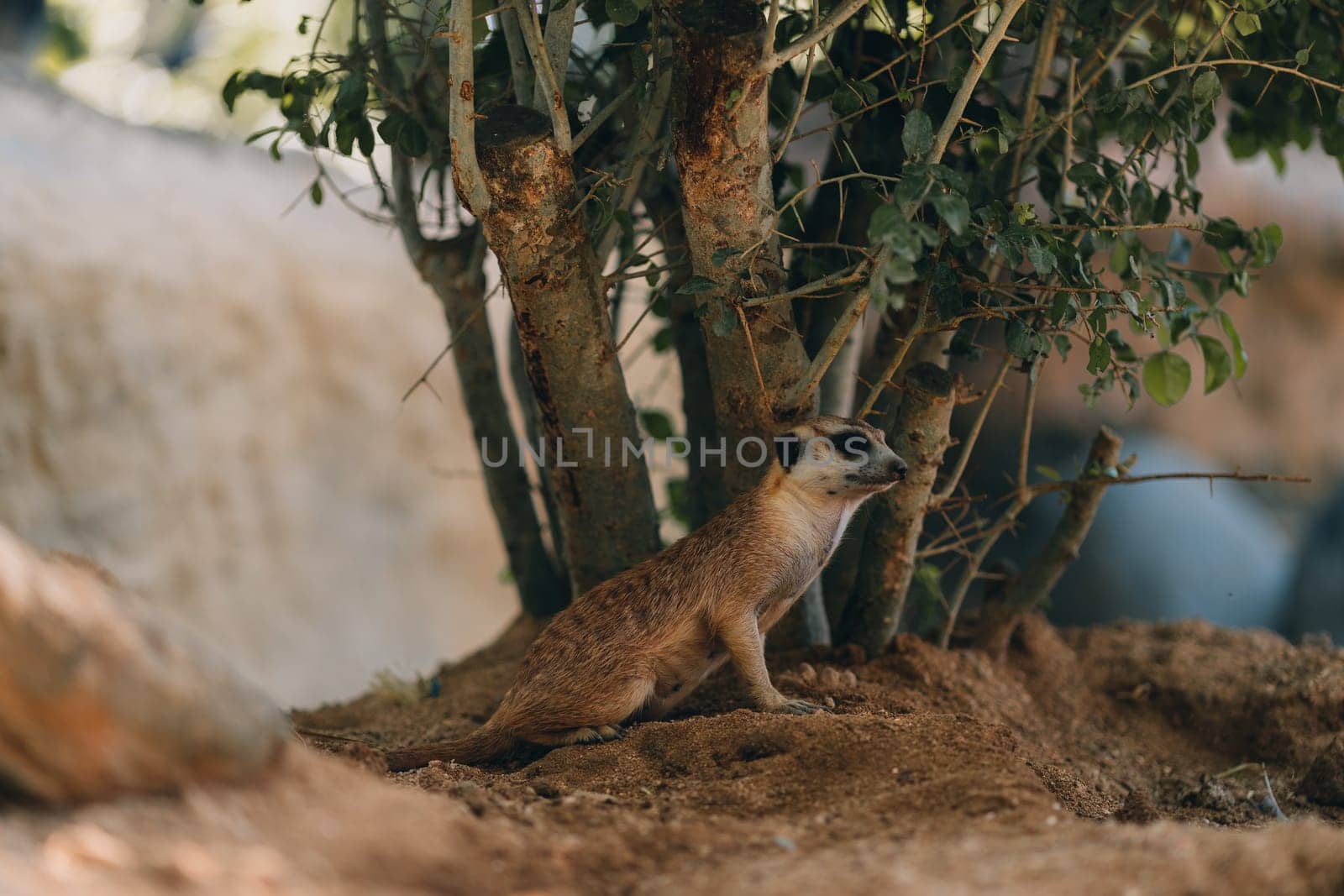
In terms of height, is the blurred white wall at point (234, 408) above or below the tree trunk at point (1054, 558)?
above

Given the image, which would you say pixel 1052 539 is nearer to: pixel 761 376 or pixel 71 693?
pixel 761 376

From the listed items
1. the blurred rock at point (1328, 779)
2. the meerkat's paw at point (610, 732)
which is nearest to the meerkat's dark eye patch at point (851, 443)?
the meerkat's paw at point (610, 732)

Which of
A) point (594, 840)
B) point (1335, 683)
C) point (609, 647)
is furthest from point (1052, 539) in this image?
point (594, 840)

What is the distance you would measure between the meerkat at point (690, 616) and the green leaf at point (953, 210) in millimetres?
901

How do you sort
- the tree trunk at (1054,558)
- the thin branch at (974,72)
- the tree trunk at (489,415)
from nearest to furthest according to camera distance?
1. the thin branch at (974,72)
2. the tree trunk at (1054,558)
3. the tree trunk at (489,415)

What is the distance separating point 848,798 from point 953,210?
1.36 m

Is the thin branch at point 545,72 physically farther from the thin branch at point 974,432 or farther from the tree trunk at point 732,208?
the thin branch at point 974,432

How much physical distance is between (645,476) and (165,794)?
2136 mm

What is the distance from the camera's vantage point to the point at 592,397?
364 centimetres

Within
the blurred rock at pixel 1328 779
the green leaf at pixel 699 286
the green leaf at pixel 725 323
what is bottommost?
the blurred rock at pixel 1328 779

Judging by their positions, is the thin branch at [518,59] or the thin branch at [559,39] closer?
the thin branch at [559,39]

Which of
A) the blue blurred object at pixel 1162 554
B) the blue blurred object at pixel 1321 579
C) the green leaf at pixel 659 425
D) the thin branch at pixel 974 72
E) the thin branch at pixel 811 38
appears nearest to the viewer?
the thin branch at pixel 811 38

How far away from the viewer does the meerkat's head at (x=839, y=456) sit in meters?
3.46

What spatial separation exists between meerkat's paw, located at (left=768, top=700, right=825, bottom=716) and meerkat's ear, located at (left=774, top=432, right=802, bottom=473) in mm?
699
